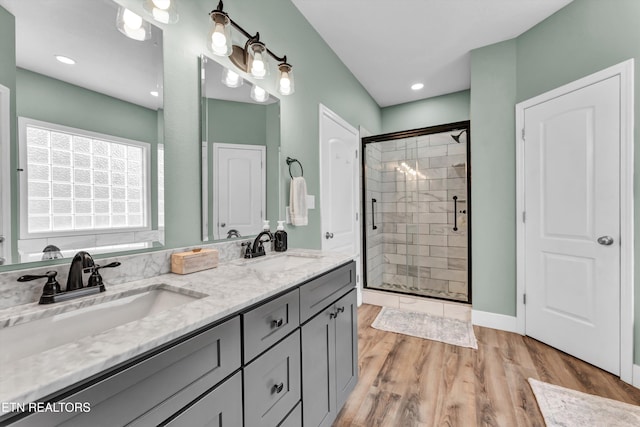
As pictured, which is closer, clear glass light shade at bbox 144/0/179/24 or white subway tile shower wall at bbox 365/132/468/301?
clear glass light shade at bbox 144/0/179/24

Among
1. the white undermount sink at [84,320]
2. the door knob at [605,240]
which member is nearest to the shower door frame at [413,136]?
the door knob at [605,240]

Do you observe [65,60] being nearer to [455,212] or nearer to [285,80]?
[285,80]

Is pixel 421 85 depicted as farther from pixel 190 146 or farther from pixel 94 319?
pixel 94 319

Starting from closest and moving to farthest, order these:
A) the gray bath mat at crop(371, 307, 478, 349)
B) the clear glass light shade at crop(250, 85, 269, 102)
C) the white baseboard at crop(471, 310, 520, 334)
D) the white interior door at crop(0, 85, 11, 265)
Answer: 1. the white interior door at crop(0, 85, 11, 265)
2. the clear glass light shade at crop(250, 85, 269, 102)
3. the gray bath mat at crop(371, 307, 478, 349)
4. the white baseboard at crop(471, 310, 520, 334)

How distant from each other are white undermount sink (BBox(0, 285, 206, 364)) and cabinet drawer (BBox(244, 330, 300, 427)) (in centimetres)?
31

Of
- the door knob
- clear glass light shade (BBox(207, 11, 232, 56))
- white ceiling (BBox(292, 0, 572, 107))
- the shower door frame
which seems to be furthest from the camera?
the shower door frame

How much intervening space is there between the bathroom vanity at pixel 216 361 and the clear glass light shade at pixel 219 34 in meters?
1.09

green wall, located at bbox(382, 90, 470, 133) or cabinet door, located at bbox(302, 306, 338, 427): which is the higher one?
green wall, located at bbox(382, 90, 470, 133)

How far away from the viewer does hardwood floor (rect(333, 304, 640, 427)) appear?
151 centimetres

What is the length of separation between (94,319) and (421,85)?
3900mm

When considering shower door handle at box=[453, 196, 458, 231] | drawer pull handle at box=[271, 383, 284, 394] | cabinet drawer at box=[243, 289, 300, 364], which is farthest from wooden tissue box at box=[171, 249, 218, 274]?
shower door handle at box=[453, 196, 458, 231]

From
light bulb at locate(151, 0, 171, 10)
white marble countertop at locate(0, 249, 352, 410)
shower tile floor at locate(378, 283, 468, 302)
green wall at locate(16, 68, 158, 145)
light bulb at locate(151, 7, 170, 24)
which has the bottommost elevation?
shower tile floor at locate(378, 283, 468, 302)

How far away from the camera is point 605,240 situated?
1.90 m

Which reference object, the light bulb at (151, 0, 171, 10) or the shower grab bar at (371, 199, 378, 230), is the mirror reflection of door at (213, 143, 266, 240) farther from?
the shower grab bar at (371, 199, 378, 230)
